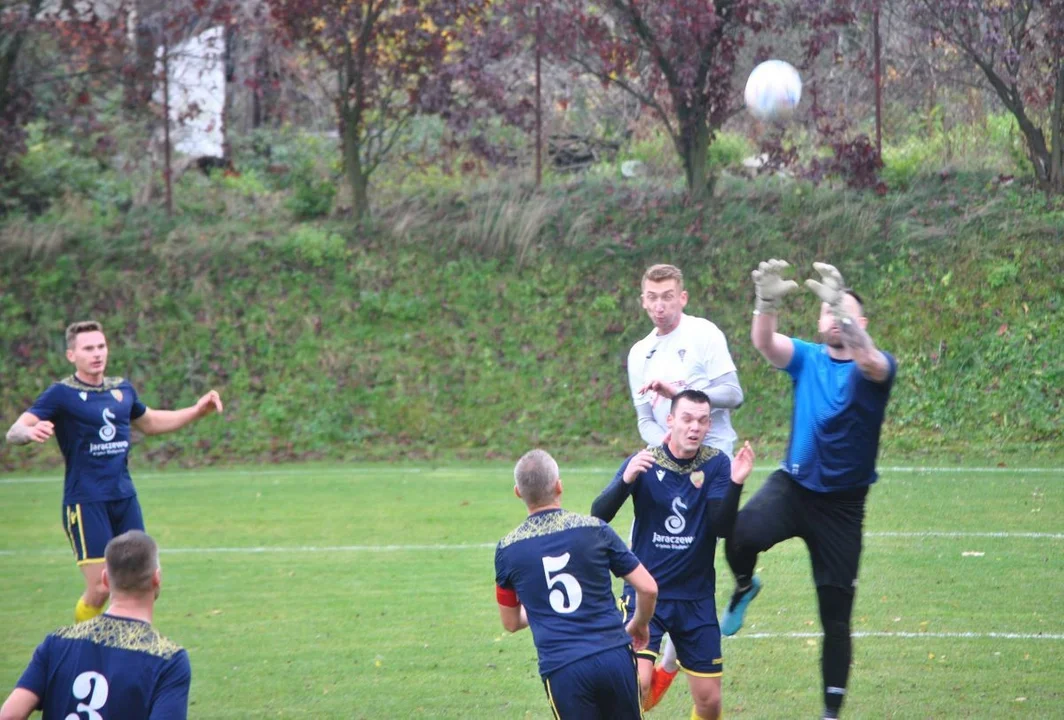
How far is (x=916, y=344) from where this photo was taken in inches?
660

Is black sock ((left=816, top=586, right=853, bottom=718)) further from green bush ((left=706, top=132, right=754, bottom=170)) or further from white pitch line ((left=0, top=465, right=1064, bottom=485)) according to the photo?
green bush ((left=706, top=132, right=754, bottom=170))

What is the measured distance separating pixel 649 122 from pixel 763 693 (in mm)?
15828

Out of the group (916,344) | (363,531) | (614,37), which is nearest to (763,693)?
(363,531)

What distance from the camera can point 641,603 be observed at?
5137 mm

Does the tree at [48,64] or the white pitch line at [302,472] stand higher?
the tree at [48,64]

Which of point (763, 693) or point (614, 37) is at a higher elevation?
point (614, 37)

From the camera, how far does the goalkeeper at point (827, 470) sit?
603 cm

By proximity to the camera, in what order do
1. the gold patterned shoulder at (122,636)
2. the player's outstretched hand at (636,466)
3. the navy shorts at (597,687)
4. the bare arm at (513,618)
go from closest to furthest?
the gold patterned shoulder at (122,636)
the navy shorts at (597,687)
the bare arm at (513,618)
the player's outstretched hand at (636,466)

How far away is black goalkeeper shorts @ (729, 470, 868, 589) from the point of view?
6176 mm

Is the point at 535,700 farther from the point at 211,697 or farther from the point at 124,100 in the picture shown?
the point at 124,100

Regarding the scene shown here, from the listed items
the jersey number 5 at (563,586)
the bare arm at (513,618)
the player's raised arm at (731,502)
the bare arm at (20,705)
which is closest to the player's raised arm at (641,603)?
the jersey number 5 at (563,586)

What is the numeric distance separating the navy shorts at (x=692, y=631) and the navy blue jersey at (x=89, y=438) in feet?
14.6

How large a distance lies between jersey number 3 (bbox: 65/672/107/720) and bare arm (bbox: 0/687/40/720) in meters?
0.12

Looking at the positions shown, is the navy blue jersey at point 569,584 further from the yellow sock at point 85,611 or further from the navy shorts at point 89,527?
the navy shorts at point 89,527
